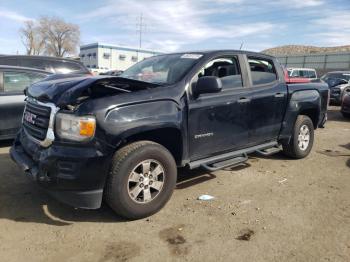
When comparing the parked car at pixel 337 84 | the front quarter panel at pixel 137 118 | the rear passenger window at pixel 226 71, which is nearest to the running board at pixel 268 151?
the rear passenger window at pixel 226 71

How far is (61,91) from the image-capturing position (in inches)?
155

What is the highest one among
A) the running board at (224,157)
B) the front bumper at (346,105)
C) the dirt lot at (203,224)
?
the front bumper at (346,105)

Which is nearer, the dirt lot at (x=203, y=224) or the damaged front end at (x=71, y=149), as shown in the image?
the dirt lot at (x=203, y=224)

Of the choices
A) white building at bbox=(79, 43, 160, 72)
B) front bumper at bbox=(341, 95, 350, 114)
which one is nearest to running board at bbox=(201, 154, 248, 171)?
front bumper at bbox=(341, 95, 350, 114)

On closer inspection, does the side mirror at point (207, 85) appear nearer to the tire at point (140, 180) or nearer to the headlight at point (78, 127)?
the tire at point (140, 180)

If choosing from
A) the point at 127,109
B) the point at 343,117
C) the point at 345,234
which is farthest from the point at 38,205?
the point at 343,117

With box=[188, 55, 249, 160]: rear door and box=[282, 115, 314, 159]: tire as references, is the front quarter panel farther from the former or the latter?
box=[282, 115, 314, 159]: tire

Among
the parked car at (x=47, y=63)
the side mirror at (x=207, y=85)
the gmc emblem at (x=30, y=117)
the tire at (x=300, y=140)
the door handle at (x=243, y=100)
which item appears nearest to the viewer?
the gmc emblem at (x=30, y=117)

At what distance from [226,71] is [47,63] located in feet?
19.7

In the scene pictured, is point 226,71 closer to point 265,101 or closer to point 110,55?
point 265,101

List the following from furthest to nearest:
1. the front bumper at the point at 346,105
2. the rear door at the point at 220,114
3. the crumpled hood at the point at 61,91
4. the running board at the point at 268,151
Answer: the front bumper at the point at 346,105 < the running board at the point at 268,151 < the rear door at the point at 220,114 < the crumpled hood at the point at 61,91

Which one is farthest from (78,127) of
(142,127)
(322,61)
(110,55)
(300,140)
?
(110,55)

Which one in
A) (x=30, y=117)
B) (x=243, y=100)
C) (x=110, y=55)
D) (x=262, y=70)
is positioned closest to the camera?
(x=30, y=117)

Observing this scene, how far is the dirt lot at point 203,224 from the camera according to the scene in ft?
11.1
